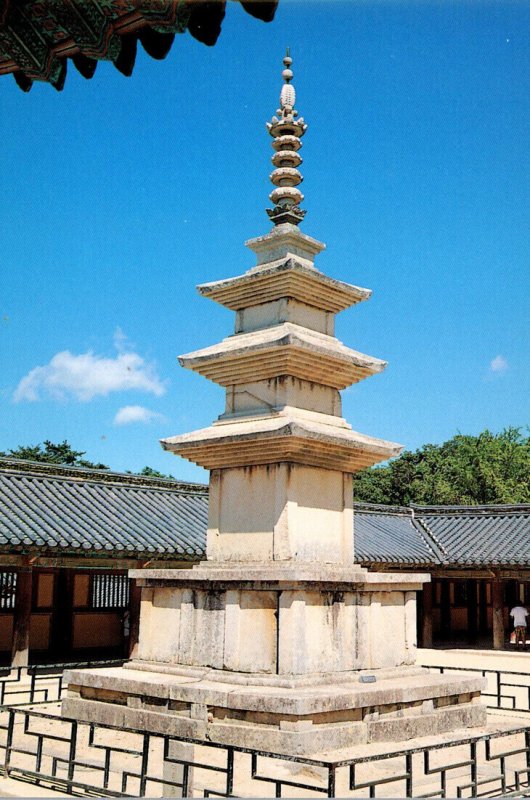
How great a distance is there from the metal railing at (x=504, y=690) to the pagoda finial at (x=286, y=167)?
25.3 feet

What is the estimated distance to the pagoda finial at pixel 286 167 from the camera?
12.5 meters

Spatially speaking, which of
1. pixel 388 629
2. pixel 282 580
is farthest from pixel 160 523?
pixel 282 580

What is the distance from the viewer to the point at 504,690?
16.4 meters

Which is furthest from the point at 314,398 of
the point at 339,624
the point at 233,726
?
the point at 233,726

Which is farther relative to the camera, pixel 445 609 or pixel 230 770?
pixel 445 609

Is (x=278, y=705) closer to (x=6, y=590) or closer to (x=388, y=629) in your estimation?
(x=388, y=629)

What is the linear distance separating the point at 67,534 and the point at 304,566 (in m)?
9.01

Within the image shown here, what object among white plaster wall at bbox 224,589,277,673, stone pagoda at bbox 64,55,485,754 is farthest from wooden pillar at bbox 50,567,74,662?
white plaster wall at bbox 224,589,277,673

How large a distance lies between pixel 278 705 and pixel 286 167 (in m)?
7.98

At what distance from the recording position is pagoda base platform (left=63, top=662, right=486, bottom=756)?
28.7ft

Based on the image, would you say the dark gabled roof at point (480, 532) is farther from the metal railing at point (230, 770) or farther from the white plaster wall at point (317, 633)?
the metal railing at point (230, 770)

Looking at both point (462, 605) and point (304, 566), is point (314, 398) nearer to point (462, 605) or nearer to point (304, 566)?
point (304, 566)

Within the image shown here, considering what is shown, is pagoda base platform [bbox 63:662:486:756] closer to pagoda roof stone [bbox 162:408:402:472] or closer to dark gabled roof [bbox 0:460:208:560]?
pagoda roof stone [bbox 162:408:402:472]

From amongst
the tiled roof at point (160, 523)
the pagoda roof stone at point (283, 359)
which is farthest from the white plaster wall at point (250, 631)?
the tiled roof at point (160, 523)
